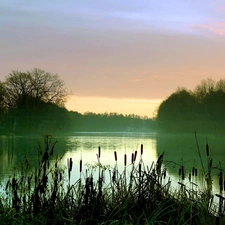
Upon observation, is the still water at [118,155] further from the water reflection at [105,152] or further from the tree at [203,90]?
the tree at [203,90]

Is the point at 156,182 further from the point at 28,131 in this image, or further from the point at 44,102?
the point at 28,131

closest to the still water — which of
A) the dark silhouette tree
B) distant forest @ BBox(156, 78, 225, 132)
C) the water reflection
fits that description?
the water reflection

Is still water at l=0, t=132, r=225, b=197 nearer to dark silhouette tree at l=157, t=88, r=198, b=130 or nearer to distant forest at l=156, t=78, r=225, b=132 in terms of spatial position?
distant forest at l=156, t=78, r=225, b=132

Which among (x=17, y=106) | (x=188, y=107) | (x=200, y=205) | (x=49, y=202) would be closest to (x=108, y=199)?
(x=49, y=202)

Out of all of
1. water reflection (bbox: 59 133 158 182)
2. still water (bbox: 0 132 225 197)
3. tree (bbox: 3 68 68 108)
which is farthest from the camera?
tree (bbox: 3 68 68 108)

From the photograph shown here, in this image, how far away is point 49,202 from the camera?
18.3 ft

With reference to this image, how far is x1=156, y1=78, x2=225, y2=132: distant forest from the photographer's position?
51906mm

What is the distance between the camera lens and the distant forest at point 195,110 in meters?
51.9

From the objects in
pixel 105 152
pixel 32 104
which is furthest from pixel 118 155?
pixel 32 104

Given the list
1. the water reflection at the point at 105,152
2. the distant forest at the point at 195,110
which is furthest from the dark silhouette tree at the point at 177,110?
the water reflection at the point at 105,152

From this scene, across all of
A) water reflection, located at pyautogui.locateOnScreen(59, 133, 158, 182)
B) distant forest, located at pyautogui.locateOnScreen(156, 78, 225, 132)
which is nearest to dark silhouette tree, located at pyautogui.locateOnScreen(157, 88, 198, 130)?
distant forest, located at pyautogui.locateOnScreen(156, 78, 225, 132)

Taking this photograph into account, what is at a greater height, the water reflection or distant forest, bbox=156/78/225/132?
distant forest, bbox=156/78/225/132

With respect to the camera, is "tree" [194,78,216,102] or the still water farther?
"tree" [194,78,216,102]

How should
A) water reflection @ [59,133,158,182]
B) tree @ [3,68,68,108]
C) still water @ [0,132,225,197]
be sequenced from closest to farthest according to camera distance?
still water @ [0,132,225,197]
water reflection @ [59,133,158,182]
tree @ [3,68,68,108]
